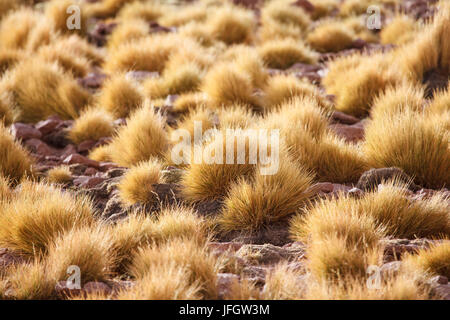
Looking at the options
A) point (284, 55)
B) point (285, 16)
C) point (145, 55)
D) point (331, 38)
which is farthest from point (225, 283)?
point (285, 16)

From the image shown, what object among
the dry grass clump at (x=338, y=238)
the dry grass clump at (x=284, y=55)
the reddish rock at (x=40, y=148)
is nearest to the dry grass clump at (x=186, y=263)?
the dry grass clump at (x=338, y=238)

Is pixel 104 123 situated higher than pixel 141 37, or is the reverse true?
pixel 141 37

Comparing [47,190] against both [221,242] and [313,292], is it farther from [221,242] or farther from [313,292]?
[313,292]

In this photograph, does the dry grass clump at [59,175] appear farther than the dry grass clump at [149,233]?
Yes

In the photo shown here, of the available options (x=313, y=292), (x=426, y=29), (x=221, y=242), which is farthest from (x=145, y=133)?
(x=426, y=29)

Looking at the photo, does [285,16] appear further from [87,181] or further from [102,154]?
[87,181]

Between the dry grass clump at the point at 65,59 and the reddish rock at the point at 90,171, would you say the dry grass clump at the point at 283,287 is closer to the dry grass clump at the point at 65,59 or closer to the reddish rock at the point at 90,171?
the reddish rock at the point at 90,171

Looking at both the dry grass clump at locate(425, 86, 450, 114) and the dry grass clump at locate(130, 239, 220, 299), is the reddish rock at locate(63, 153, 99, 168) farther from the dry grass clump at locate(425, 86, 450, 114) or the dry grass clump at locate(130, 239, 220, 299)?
the dry grass clump at locate(425, 86, 450, 114)
